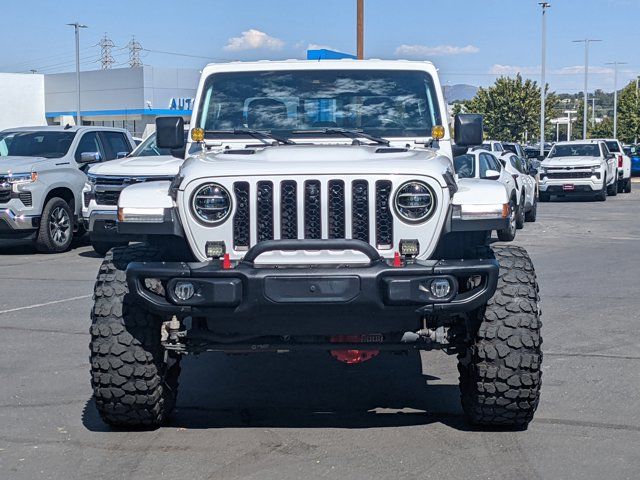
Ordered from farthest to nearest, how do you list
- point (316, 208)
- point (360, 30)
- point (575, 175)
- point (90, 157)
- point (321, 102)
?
point (575, 175)
point (360, 30)
point (90, 157)
point (321, 102)
point (316, 208)

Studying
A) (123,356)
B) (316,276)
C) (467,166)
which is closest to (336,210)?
(316,276)

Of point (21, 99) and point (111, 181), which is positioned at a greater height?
point (21, 99)

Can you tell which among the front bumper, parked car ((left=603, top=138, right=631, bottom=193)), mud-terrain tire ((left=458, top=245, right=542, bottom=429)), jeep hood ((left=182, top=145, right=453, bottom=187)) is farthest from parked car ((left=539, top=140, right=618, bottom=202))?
the front bumper

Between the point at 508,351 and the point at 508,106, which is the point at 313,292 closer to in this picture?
the point at 508,351

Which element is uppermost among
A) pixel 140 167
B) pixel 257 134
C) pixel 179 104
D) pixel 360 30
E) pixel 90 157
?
pixel 360 30

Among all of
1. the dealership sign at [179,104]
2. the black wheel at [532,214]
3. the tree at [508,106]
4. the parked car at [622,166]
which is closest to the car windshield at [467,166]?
the black wheel at [532,214]

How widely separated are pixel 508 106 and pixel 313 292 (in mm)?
68059

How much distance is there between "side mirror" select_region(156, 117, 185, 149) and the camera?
6.89m

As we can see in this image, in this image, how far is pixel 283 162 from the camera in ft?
18.5

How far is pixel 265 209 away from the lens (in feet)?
17.9

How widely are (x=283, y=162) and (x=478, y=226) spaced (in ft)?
3.65

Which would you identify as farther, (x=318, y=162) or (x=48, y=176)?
(x=48, y=176)

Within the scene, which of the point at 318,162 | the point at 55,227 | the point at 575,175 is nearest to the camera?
the point at 318,162

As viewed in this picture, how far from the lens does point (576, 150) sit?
3127 cm
